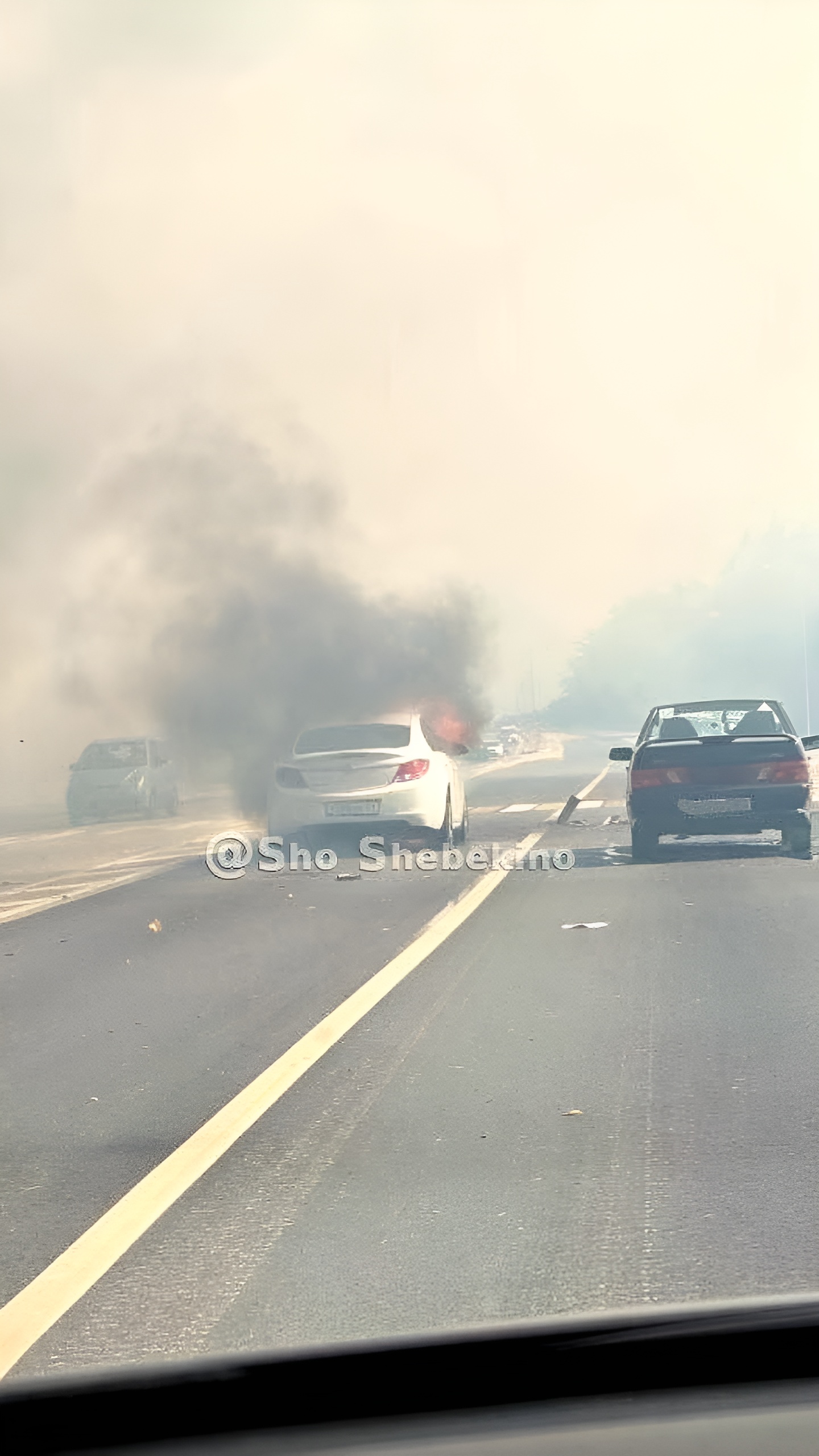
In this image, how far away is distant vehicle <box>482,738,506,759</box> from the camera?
226 ft

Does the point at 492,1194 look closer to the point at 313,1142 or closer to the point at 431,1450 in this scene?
the point at 313,1142

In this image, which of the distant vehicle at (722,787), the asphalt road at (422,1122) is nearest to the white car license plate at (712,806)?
the distant vehicle at (722,787)

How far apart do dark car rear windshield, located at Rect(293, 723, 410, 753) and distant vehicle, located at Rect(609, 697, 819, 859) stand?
9.71 feet

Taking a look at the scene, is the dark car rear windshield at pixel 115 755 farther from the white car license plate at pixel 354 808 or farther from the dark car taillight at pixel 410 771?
the dark car taillight at pixel 410 771

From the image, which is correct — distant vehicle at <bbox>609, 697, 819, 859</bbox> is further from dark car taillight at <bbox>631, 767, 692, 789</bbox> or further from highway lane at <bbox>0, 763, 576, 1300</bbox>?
highway lane at <bbox>0, 763, 576, 1300</bbox>

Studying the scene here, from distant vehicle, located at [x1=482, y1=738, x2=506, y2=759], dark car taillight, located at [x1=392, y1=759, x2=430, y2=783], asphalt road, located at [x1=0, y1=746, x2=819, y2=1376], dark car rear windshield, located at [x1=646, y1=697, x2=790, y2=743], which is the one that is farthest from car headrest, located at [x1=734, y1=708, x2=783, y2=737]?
distant vehicle, located at [x1=482, y1=738, x2=506, y2=759]

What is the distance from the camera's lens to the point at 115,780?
28578 millimetres

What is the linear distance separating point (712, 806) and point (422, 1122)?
1008 centimetres

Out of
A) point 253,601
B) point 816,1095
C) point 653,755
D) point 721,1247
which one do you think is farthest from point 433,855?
point 253,601

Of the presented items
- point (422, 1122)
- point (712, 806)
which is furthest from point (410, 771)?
point (422, 1122)

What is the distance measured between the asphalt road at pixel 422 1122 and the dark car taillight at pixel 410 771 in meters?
5.12

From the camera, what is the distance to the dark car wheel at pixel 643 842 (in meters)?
15.7

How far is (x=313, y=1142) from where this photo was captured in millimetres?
5457

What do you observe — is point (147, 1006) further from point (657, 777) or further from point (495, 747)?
point (495, 747)
